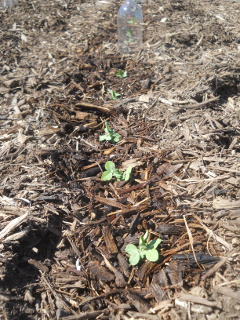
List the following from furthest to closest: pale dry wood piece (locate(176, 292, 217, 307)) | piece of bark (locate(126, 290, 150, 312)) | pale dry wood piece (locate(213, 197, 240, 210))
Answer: pale dry wood piece (locate(213, 197, 240, 210)), piece of bark (locate(126, 290, 150, 312)), pale dry wood piece (locate(176, 292, 217, 307))

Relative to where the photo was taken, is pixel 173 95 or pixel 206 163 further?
pixel 173 95

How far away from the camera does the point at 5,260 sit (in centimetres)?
231

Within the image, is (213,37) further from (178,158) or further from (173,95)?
Answer: (178,158)

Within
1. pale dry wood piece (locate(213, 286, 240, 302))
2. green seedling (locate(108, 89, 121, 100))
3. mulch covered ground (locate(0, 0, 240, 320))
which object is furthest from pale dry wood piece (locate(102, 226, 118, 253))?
green seedling (locate(108, 89, 121, 100))

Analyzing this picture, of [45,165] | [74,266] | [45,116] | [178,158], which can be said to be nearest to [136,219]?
[74,266]

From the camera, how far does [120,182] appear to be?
303 cm

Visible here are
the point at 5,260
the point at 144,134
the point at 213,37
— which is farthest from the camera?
the point at 213,37

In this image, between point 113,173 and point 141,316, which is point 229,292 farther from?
point 113,173

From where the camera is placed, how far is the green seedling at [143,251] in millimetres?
2346

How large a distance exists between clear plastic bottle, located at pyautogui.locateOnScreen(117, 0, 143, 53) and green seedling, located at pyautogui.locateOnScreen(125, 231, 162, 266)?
149 inches

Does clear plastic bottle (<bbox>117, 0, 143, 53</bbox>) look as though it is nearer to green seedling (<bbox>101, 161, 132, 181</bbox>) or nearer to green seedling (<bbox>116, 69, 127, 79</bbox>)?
green seedling (<bbox>116, 69, 127, 79</bbox>)

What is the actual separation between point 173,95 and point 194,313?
255 cm

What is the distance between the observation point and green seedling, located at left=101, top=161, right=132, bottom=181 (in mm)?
3008

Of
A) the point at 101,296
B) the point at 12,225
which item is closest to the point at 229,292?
the point at 101,296
